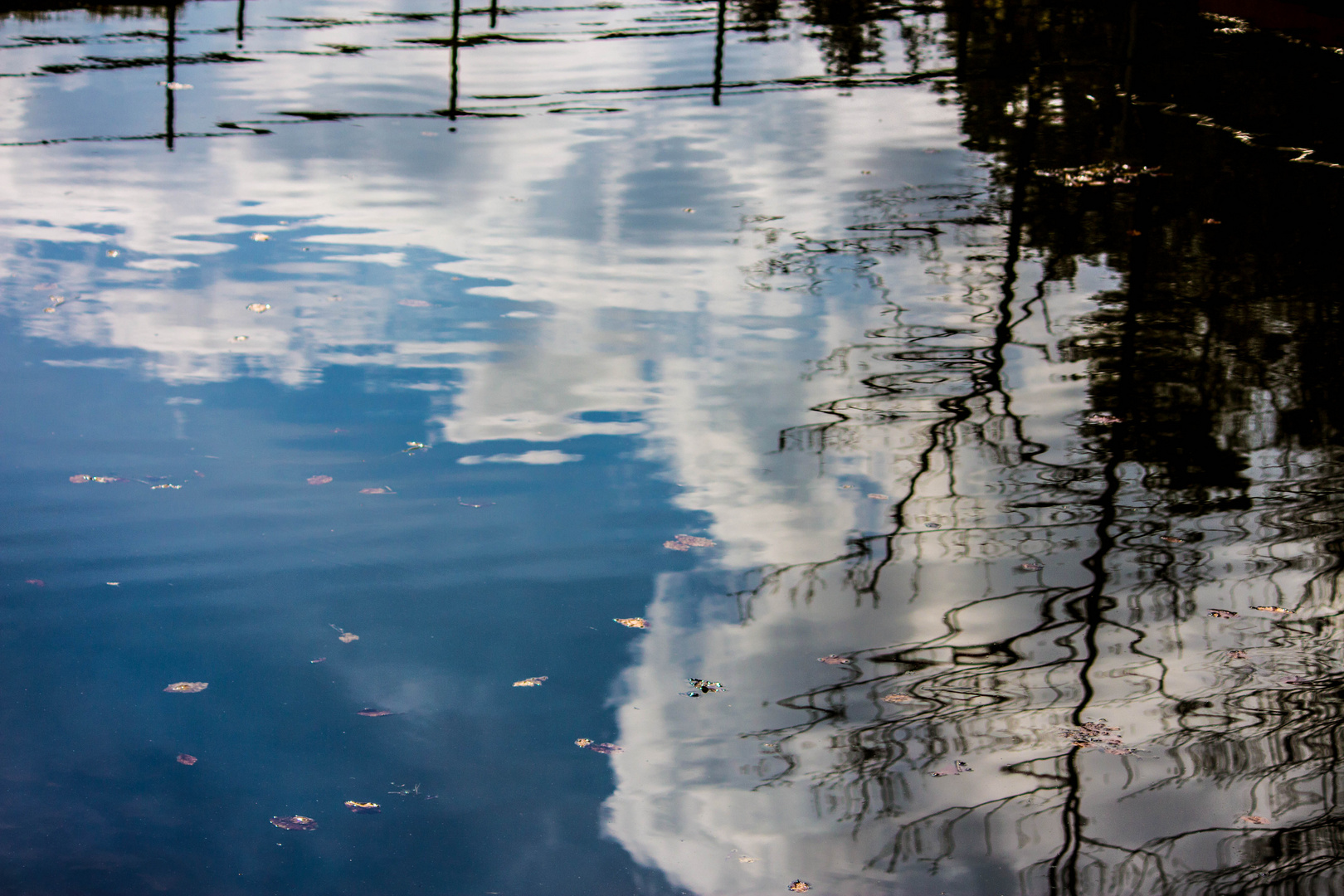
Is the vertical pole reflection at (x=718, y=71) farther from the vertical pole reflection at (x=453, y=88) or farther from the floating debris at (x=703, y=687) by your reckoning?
the floating debris at (x=703, y=687)

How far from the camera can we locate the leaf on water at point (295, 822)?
4.12m

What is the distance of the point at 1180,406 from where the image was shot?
691cm

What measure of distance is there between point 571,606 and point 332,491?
4.80 feet

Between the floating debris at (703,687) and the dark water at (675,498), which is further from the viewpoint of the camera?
the floating debris at (703,687)

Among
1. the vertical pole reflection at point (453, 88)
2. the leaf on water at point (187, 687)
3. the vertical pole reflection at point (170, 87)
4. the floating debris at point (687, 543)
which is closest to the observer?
A: the leaf on water at point (187, 687)

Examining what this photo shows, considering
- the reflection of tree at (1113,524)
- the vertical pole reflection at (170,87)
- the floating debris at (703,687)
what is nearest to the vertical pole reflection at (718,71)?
the reflection of tree at (1113,524)

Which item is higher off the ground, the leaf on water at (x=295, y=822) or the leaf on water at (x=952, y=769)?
the leaf on water at (x=952, y=769)

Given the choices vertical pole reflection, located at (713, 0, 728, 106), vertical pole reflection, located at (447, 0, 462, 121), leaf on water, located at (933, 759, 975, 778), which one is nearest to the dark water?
leaf on water, located at (933, 759, 975, 778)

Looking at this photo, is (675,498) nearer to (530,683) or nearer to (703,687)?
(703,687)

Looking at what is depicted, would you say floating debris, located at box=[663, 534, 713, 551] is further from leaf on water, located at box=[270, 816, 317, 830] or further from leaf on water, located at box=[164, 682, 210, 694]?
leaf on water, located at box=[270, 816, 317, 830]

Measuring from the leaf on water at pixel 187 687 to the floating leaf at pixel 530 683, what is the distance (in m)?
1.09

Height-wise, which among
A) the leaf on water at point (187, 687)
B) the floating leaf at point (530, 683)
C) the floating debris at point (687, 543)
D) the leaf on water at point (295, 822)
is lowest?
the leaf on water at point (295, 822)

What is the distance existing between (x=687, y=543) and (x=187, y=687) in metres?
2.06

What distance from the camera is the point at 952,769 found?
438 centimetres
